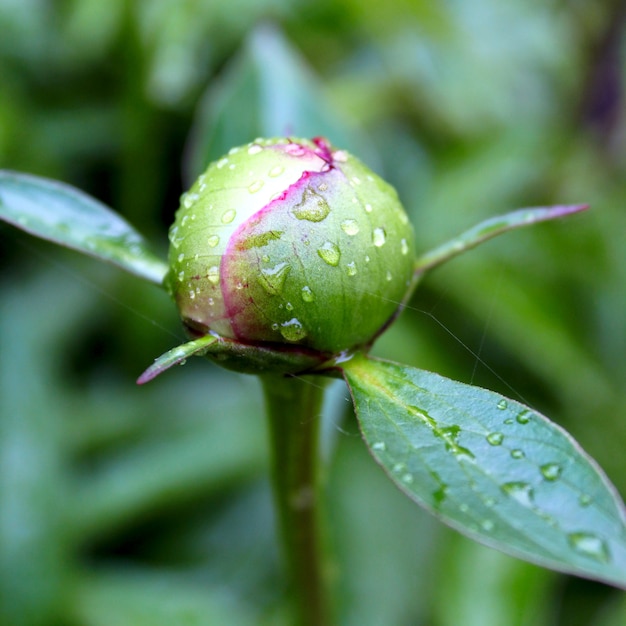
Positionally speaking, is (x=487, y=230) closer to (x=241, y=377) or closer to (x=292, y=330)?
(x=292, y=330)

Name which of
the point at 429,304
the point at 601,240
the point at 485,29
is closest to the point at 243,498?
the point at 429,304

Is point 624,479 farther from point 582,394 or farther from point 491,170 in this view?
point 491,170

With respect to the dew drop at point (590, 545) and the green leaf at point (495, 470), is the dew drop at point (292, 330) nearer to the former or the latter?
the green leaf at point (495, 470)

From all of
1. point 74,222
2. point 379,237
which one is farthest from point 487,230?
point 74,222

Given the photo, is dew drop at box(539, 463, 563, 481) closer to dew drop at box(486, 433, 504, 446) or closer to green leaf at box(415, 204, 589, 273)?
dew drop at box(486, 433, 504, 446)

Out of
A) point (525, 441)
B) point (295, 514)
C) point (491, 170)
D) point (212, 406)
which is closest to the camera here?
point (525, 441)

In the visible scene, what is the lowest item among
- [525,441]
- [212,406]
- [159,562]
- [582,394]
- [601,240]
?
[159,562]
